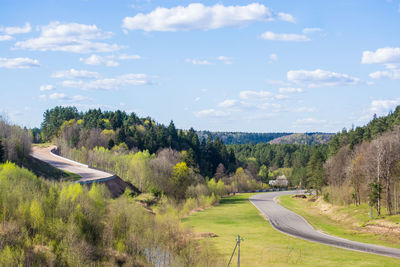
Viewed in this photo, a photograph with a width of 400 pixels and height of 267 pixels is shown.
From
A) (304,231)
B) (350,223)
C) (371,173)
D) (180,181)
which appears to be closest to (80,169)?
(180,181)

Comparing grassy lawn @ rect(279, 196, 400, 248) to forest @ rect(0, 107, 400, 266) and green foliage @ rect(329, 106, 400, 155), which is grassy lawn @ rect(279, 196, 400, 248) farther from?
green foliage @ rect(329, 106, 400, 155)

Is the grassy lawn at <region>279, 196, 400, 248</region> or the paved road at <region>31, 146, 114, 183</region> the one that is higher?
the paved road at <region>31, 146, 114, 183</region>

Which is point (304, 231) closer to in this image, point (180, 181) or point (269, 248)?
point (269, 248)

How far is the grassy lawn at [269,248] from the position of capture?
144 ft

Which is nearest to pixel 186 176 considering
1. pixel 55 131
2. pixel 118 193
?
pixel 118 193

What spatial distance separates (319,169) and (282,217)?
1728 inches

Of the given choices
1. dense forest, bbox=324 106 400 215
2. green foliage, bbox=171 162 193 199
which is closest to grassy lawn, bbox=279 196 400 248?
dense forest, bbox=324 106 400 215

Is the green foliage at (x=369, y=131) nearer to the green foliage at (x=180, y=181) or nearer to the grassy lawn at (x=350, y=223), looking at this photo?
the grassy lawn at (x=350, y=223)

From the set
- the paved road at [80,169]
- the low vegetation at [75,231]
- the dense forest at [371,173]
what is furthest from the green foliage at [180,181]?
the low vegetation at [75,231]

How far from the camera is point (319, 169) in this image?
390 ft

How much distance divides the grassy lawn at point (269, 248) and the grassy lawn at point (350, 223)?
8187 millimetres

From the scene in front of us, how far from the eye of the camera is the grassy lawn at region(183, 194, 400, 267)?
1731 inches

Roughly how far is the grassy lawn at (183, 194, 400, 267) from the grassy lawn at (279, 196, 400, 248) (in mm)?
8187

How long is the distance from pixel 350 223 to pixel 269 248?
83.7 ft
